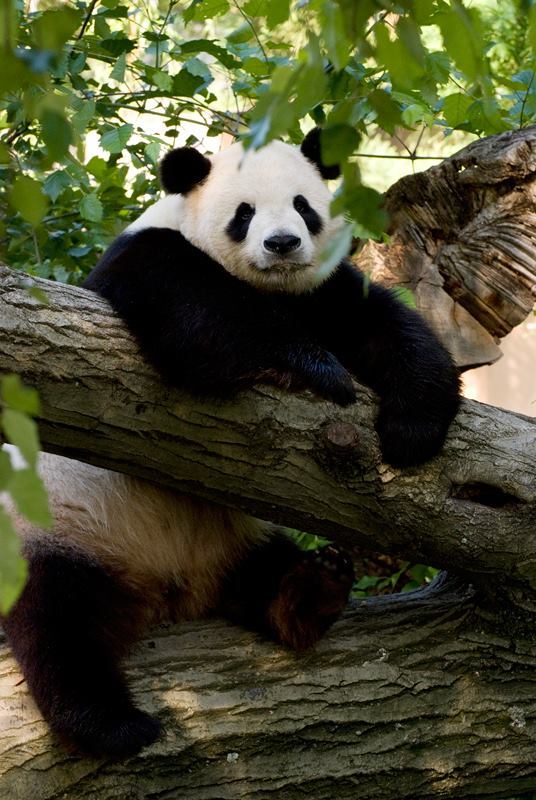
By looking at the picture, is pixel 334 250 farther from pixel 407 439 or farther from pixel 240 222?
pixel 240 222

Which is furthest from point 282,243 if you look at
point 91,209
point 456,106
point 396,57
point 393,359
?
point 396,57

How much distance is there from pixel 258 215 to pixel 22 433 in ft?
8.59

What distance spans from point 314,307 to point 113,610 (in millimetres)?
1363

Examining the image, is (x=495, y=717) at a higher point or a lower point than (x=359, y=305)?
lower

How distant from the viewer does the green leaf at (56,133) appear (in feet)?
3.13

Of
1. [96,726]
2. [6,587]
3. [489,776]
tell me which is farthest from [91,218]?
[6,587]

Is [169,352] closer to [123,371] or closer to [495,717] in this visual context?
[123,371]

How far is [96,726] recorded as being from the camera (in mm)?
2721

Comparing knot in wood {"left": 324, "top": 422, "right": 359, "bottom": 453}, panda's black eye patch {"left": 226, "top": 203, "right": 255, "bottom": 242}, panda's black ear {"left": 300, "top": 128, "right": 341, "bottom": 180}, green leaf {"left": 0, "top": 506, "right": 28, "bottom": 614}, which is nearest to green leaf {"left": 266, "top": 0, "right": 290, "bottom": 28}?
green leaf {"left": 0, "top": 506, "right": 28, "bottom": 614}

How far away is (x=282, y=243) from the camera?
3.16 meters

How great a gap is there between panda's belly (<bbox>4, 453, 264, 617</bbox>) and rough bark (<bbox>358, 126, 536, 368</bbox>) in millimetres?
1790

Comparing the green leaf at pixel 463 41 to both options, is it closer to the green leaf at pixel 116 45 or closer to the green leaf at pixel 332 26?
the green leaf at pixel 332 26

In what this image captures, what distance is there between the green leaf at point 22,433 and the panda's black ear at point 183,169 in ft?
9.16

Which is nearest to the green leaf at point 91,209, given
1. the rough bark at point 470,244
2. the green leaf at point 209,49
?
the green leaf at point 209,49
